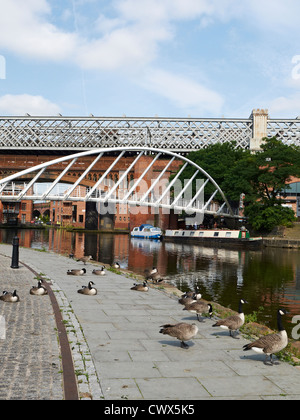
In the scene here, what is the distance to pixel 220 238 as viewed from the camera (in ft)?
202

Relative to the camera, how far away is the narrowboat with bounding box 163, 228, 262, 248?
189 feet

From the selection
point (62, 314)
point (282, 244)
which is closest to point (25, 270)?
point (62, 314)

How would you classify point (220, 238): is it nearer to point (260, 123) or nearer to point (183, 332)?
point (183, 332)

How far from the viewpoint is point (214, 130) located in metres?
112

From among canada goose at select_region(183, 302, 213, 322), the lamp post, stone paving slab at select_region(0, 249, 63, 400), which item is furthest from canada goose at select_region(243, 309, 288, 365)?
the lamp post

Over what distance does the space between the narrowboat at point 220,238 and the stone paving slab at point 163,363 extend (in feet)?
152

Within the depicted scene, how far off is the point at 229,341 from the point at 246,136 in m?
103

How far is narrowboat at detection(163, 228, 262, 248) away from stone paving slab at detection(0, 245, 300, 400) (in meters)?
46.4

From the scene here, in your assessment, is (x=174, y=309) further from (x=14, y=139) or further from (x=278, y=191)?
(x=14, y=139)

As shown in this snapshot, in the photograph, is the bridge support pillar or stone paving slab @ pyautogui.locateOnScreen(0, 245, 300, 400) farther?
the bridge support pillar

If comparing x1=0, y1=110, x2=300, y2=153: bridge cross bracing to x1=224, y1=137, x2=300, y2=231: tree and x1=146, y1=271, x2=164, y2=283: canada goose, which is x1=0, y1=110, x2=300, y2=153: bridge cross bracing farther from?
x1=146, y1=271, x2=164, y2=283: canada goose

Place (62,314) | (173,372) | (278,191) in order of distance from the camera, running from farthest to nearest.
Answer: (278,191) → (62,314) → (173,372)

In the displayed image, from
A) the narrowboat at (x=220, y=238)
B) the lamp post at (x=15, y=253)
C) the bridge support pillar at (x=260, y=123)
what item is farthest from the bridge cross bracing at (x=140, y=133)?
the lamp post at (x=15, y=253)

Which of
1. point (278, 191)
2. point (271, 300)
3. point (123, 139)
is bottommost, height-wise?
point (271, 300)
